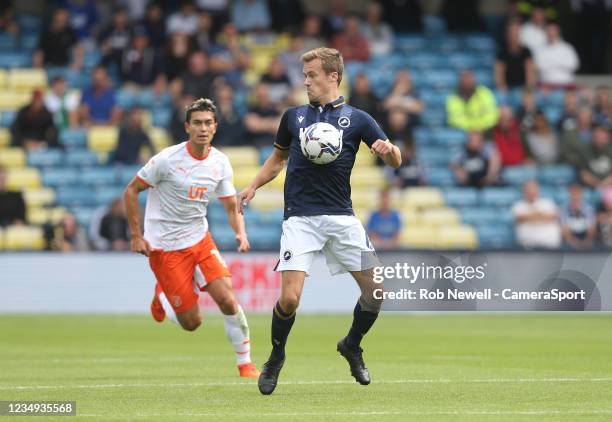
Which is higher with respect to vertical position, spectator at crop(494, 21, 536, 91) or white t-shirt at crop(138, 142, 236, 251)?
white t-shirt at crop(138, 142, 236, 251)

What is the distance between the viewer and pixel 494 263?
20547 millimetres

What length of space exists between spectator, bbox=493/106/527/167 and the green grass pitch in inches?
215

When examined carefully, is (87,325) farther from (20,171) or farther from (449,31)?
(449,31)

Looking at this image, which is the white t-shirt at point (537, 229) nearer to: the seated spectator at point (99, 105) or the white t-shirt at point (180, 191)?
the seated spectator at point (99, 105)

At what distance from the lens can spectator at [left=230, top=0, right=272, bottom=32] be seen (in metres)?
28.5

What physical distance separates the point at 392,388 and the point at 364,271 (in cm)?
104

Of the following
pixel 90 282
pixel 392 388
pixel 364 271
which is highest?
pixel 364 271

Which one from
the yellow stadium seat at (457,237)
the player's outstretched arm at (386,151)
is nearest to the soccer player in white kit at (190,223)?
the player's outstretched arm at (386,151)

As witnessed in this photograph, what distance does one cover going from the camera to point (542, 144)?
26719 mm

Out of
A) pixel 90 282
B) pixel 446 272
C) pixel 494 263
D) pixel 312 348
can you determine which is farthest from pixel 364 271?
pixel 90 282

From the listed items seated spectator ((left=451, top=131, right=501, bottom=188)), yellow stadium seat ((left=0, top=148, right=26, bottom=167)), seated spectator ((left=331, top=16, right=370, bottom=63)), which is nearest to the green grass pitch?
seated spectator ((left=451, top=131, right=501, bottom=188))

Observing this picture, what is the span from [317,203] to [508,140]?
631 inches

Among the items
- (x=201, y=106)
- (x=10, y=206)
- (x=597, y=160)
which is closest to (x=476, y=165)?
(x=597, y=160)

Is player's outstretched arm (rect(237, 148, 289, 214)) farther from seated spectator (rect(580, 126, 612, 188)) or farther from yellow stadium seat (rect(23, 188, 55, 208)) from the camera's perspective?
seated spectator (rect(580, 126, 612, 188))
